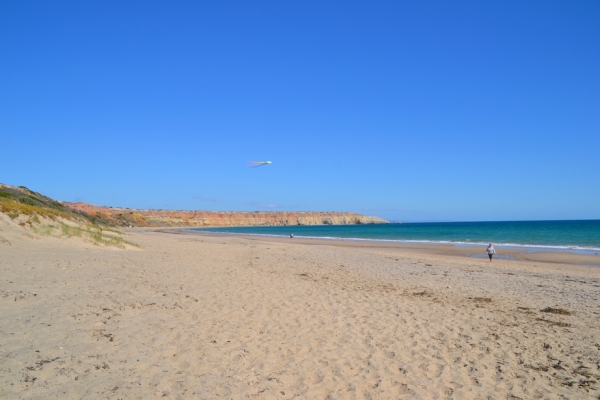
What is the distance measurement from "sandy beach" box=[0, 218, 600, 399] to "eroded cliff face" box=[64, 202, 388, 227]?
83.1 m

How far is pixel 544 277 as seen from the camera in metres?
14.8

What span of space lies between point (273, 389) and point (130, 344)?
6.95ft

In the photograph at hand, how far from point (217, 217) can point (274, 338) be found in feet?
467

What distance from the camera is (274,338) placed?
617 cm

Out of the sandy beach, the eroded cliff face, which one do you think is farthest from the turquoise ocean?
the eroded cliff face

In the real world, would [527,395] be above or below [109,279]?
below

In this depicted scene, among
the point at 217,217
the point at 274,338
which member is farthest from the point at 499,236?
the point at 217,217

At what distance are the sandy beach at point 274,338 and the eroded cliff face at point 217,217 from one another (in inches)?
3273

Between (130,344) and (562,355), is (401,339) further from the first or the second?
(130,344)

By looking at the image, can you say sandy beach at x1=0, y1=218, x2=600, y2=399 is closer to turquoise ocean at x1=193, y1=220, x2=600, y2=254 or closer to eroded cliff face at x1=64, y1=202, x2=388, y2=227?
turquoise ocean at x1=193, y1=220, x2=600, y2=254

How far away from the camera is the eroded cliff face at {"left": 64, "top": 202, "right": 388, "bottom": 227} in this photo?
96250mm

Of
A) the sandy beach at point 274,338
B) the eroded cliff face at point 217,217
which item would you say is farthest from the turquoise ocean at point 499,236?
the eroded cliff face at point 217,217

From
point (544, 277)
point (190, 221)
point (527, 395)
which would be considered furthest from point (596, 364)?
point (190, 221)

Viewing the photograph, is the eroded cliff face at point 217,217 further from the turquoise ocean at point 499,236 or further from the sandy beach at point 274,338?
the sandy beach at point 274,338
